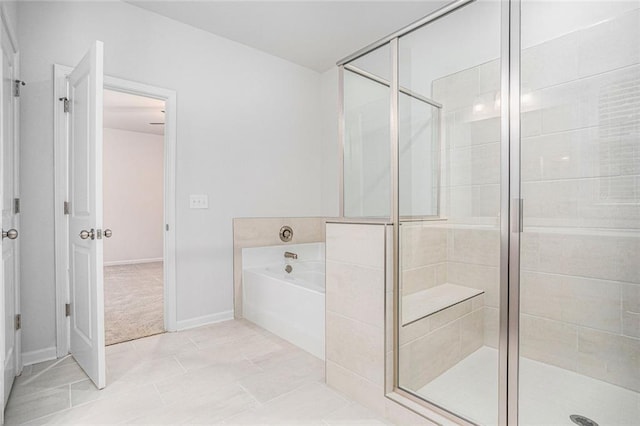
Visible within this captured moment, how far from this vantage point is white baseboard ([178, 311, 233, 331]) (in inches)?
117

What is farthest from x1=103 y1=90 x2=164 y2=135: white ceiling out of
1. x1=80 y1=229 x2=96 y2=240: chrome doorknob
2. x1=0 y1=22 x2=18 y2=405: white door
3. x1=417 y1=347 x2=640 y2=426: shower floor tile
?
x1=417 y1=347 x2=640 y2=426: shower floor tile

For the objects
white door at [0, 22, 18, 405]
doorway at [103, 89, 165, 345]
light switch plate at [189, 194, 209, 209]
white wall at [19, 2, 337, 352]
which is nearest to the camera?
white door at [0, 22, 18, 405]

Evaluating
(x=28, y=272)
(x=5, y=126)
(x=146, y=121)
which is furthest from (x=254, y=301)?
(x=146, y=121)

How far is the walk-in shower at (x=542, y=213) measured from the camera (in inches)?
48.0

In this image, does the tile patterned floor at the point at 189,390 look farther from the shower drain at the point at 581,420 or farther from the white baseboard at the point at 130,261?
the white baseboard at the point at 130,261

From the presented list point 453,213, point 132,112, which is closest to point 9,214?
point 453,213

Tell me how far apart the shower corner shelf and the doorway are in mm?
4098

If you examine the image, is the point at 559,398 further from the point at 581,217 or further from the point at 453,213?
the point at 453,213

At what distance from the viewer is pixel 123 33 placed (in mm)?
2686

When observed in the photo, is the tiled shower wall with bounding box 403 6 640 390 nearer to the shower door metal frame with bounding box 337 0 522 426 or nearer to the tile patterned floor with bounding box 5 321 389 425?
the shower door metal frame with bounding box 337 0 522 426

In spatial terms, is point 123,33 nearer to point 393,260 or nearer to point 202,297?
point 202,297

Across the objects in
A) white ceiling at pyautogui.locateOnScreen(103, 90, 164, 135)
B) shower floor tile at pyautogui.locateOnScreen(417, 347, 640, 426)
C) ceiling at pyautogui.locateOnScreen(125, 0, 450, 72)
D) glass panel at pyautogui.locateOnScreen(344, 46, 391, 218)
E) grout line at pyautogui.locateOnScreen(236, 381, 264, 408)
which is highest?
ceiling at pyautogui.locateOnScreen(125, 0, 450, 72)

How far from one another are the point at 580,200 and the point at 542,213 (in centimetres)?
13

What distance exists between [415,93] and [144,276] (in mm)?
4969
